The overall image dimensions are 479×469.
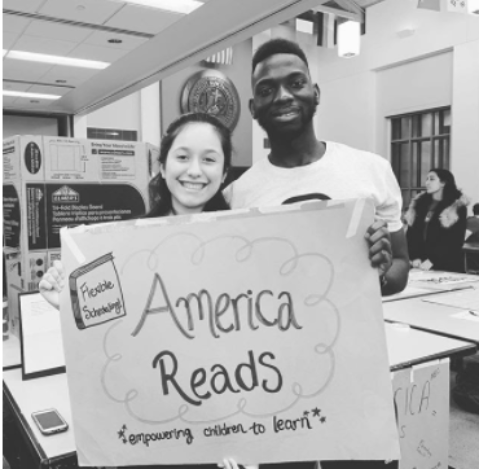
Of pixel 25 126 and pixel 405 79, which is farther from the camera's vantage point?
pixel 405 79

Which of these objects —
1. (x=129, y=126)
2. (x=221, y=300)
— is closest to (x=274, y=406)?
(x=221, y=300)

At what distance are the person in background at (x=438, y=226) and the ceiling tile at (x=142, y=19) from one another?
114 inches

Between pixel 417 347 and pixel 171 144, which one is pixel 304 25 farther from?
pixel 171 144

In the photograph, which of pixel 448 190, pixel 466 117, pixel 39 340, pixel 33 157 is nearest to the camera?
pixel 39 340

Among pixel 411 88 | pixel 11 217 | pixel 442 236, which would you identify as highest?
pixel 411 88

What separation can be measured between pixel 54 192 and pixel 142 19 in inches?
156

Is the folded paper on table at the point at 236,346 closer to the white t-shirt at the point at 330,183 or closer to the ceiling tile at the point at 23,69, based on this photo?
the white t-shirt at the point at 330,183

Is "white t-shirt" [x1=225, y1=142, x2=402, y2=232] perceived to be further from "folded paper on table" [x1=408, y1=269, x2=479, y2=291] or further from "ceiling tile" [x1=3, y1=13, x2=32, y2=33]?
"ceiling tile" [x1=3, y1=13, x2=32, y2=33]

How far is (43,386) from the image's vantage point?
1.47 m

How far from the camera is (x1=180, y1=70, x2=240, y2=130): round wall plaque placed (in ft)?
28.7

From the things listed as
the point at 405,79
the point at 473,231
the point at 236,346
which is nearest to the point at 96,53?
the point at 405,79

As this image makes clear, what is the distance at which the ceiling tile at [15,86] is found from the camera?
7.36 metres

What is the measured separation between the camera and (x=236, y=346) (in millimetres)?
885

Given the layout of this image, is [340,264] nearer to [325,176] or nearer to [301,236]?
[301,236]
